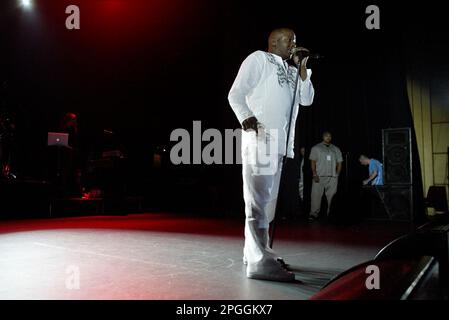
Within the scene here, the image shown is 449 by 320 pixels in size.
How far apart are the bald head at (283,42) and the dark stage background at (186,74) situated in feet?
12.8

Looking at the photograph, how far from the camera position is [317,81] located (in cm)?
770

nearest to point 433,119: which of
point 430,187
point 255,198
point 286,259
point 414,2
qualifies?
point 430,187

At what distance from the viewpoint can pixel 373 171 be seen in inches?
266

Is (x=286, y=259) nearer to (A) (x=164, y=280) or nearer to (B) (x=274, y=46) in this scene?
(A) (x=164, y=280)

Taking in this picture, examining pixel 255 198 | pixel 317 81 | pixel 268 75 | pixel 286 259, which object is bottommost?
pixel 286 259

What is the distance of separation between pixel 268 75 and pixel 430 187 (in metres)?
5.83

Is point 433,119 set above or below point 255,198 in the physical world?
above

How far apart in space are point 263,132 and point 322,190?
482 centimetres
